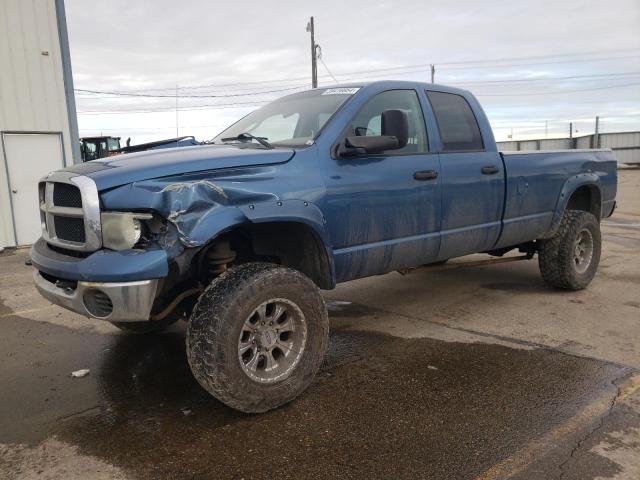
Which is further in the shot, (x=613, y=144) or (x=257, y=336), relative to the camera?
(x=613, y=144)

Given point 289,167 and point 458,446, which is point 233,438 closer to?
point 458,446

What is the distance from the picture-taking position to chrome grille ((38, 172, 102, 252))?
9.78 feet

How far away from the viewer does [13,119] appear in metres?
10.5

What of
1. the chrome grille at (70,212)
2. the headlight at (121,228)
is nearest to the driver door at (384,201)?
the headlight at (121,228)

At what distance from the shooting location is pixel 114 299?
289 cm

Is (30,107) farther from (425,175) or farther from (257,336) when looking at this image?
(257,336)

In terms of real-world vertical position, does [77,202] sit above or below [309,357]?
above

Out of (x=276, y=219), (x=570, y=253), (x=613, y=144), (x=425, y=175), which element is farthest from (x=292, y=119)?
(x=613, y=144)

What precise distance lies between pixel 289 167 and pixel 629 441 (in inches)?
98.5

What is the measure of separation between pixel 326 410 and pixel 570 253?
383cm

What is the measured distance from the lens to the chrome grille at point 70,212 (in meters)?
2.98

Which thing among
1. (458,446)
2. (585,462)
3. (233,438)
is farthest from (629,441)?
(233,438)

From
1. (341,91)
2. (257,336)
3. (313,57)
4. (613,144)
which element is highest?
(313,57)

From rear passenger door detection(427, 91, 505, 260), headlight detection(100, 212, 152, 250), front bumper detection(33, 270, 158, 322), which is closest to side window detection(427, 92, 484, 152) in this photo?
rear passenger door detection(427, 91, 505, 260)
